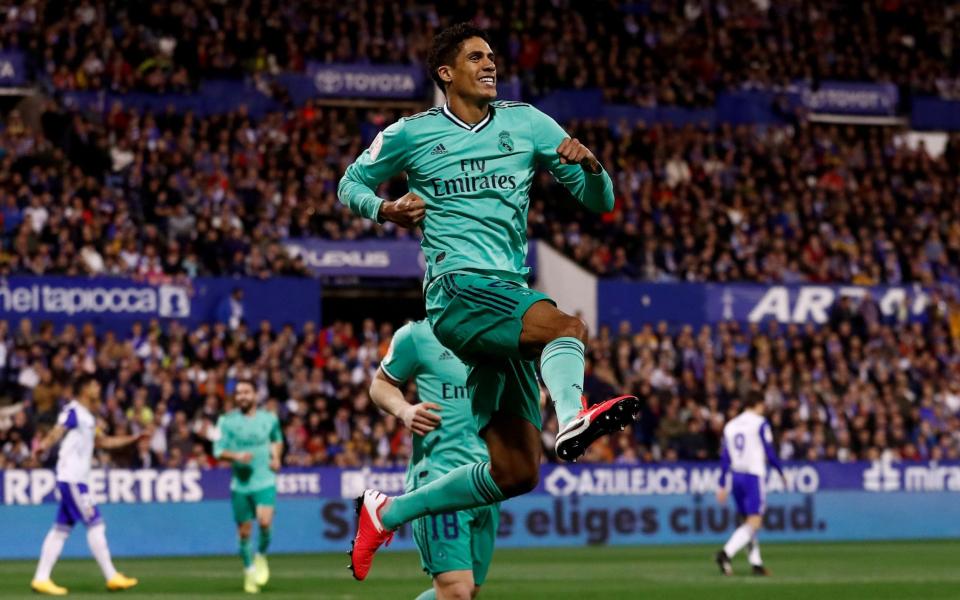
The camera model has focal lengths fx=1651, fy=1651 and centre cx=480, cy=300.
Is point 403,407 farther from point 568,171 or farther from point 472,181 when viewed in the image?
point 568,171

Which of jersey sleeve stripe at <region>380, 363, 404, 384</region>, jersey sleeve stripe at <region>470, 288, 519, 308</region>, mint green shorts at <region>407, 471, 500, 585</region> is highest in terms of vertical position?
jersey sleeve stripe at <region>470, 288, 519, 308</region>

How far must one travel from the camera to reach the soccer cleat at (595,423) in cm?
680

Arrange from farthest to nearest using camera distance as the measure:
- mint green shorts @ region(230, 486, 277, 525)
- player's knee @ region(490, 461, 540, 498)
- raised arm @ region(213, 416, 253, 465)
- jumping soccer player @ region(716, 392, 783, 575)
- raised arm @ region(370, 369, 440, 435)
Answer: jumping soccer player @ region(716, 392, 783, 575), mint green shorts @ region(230, 486, 277, 525), raised arm @ region(213, 416, 253, 465), raised arm @ region(370, 369, 440, 435), player's knee @ region(490, 461, 540, 498)

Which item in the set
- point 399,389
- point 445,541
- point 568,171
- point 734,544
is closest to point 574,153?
point 568,171

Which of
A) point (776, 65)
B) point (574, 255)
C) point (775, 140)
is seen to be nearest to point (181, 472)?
point (574, 255)

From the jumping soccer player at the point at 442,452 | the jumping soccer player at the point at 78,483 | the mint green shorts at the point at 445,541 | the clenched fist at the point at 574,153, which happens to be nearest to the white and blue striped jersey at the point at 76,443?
the jumping soccer player at the point at 78,483

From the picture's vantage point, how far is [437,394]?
10.0 metres

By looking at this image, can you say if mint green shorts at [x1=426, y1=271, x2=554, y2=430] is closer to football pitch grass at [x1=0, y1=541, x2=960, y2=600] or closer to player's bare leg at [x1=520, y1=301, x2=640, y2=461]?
player's bare leg at [x1=520, y1=301, x2=640, y2=461]

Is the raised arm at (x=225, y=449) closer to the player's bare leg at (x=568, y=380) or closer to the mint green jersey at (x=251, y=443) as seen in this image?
the mint green jersey at (x=251, y=443)

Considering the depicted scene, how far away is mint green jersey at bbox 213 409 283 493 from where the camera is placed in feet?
63.4

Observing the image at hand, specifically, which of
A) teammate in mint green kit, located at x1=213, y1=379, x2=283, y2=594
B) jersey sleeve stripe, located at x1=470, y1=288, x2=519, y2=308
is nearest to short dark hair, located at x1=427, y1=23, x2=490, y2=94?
jersey sleeve stripe, located at x1=470, y1=288, x2=519, y2=308

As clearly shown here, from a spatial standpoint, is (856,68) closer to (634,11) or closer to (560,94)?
(634,11)

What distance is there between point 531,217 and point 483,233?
25623mm

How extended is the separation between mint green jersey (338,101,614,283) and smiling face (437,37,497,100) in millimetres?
153
